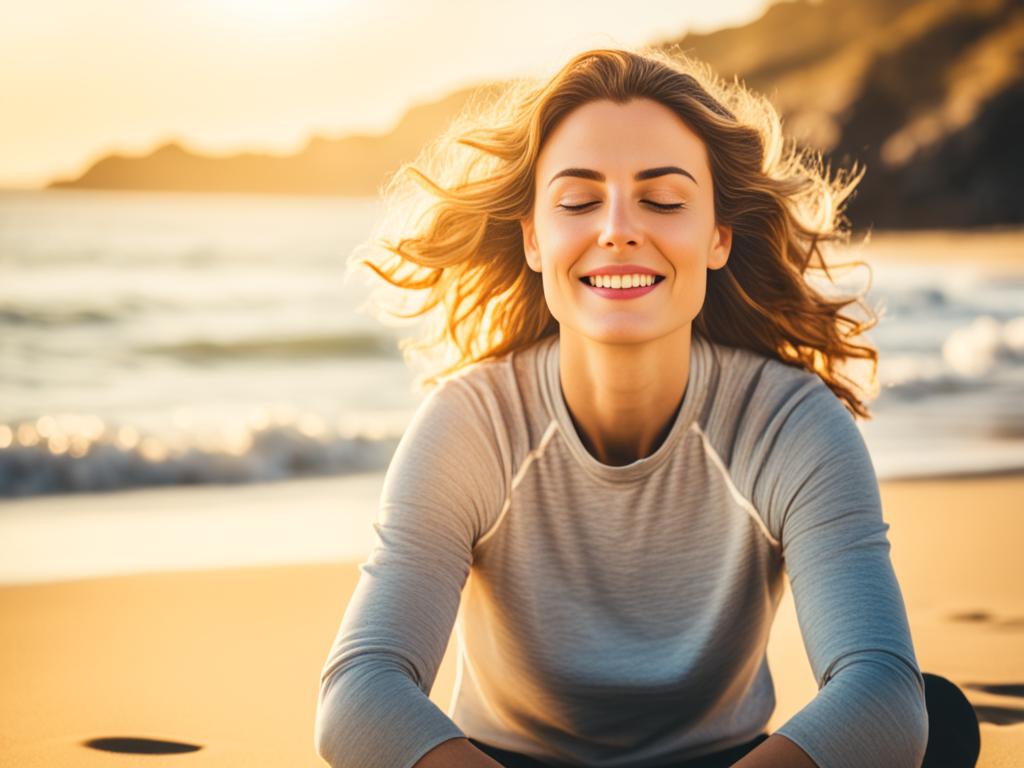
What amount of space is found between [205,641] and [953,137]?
169ft

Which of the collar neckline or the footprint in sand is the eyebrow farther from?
the footprint in sand

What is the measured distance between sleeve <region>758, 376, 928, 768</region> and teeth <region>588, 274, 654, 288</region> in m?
0.42

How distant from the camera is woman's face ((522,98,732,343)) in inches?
102

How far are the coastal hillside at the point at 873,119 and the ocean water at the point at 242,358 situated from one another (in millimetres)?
5878

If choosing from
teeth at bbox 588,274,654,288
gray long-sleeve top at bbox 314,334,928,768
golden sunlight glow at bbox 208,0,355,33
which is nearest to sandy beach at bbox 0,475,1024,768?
gray long-sleeve top at bbox 314,334,928,768

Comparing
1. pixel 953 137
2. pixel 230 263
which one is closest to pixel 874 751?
pixel 230 263

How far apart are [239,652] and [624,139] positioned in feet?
8.57

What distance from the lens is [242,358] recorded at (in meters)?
15.7

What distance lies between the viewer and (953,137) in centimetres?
5038

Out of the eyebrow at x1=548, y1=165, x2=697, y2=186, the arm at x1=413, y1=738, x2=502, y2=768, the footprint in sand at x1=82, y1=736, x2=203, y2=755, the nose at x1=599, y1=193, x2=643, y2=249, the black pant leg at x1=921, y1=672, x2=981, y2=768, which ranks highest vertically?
the eyebrow at x1=548, y1=165, x2=697, y2=186

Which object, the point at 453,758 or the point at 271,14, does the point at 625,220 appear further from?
the point at 271,14

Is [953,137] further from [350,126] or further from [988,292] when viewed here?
[988,292]

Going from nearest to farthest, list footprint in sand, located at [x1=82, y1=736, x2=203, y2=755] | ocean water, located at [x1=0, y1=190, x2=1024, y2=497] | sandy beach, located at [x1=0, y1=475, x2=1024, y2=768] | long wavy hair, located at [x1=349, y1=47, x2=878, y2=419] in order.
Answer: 1. long wavy hair, located at [x1=349, y1=47, x2=878, y2=419]
2. footprint in sand, located at [x1=82, y1=736, x2=203, y2=755]
3. sandy beach, located at [x1=0, y1=475, x2=1024, y2=768]
4. ocean water, located at [x1=0, y1=190, x2=1024, y2=497]

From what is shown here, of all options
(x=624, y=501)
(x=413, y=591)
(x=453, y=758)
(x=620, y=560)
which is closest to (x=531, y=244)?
(x=624, y=501)
